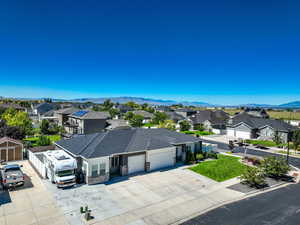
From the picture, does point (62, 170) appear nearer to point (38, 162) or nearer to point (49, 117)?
point (38, 162)

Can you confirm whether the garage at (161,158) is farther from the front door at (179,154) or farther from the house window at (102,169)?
the house window at (102,169)

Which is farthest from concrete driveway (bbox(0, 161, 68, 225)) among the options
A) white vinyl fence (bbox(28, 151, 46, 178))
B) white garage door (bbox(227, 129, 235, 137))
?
white garage door (bbox(227, 129, 235, 137))

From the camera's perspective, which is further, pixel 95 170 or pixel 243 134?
pixel 243 134

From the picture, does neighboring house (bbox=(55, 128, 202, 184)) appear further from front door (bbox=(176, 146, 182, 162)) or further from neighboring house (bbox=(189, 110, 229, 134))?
neighboring house (bbox=(189, 110, 229, 134))

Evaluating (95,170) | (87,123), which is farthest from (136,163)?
(87,123)

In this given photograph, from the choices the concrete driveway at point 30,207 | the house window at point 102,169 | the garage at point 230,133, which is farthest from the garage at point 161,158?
the garage at point 230,133
